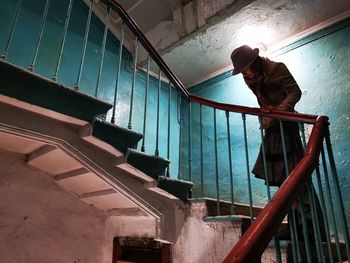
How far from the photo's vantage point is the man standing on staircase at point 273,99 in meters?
2.23

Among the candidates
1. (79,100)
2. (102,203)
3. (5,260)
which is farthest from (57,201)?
(79,100)

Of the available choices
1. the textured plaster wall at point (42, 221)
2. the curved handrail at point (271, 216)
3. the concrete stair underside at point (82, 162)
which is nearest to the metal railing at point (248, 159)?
the curved handrail at point (271, 216)

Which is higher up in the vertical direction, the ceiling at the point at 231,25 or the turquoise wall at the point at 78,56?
the ceiling at the point at 231,25

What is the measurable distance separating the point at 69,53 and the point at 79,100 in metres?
2.11

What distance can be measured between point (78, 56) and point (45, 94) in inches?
88.0

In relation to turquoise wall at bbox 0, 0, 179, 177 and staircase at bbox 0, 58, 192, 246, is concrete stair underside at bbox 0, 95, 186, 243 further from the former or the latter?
turquoise wall at bbox 0, 0, 179, 177

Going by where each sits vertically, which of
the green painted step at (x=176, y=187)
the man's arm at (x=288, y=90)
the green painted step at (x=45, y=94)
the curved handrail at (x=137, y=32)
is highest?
the curved handrail at (x=137, y=32)

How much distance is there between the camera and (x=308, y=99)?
11.9 feet

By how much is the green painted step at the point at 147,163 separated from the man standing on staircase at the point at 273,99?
0.75 metres

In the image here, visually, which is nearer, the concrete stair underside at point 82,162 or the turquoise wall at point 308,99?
the concrete stair underside at point 82,162

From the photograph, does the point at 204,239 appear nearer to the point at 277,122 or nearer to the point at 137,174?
the point at 137,174

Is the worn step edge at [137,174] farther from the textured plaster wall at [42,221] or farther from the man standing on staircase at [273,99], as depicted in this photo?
the textured plaster wall at [42,221]

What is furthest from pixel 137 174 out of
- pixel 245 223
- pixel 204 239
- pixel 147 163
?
pixel 245 223

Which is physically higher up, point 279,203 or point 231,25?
point 231,25
